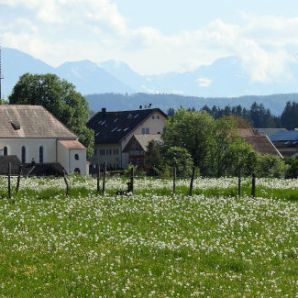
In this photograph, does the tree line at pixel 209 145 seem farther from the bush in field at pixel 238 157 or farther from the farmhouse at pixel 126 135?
the farmhouse at pixel 126 135

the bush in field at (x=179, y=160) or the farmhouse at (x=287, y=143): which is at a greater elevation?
the farmhouse at (x=287, y=143)

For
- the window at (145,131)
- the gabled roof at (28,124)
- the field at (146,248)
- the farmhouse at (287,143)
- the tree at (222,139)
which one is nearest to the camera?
the field at (146,248)

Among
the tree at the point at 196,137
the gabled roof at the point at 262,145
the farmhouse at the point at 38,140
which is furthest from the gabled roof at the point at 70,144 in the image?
the gabled roof at the point at 262,145

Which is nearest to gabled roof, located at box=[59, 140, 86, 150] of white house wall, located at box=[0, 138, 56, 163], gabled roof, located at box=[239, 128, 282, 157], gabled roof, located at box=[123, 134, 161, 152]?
white house wall, located at box=[0, 138, 56, 163]

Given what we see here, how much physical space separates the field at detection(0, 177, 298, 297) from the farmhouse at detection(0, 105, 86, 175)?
71.4 m

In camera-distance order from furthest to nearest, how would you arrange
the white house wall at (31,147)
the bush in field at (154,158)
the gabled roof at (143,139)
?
1. the gabled roof at (143,139)
2. the white house wall at (31,147)
3. the bush in field at (154,158)

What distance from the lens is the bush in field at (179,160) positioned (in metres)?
79.7

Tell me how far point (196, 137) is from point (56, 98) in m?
27.4

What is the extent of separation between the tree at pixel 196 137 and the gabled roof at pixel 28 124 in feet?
54.3

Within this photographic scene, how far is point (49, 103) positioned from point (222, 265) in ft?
320

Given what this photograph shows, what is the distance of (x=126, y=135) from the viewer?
457 ft

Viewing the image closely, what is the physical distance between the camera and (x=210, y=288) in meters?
14.7

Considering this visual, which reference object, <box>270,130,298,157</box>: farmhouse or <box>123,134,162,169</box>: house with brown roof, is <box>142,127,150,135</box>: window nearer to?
<box>123,134,162,169</box>: house with brown roof

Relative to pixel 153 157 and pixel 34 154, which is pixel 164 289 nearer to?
pixel 153 157
